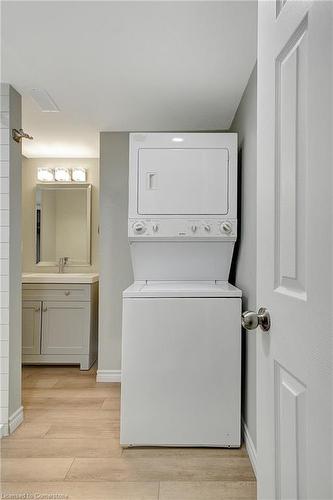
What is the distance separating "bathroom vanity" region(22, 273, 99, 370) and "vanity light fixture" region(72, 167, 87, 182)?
1189 mm

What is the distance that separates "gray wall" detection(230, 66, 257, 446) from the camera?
2314mm

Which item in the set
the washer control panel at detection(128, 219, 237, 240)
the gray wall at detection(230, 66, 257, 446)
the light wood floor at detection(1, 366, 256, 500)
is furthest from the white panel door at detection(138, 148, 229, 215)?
the light wood floor at detection(1, 366, 256, 500)

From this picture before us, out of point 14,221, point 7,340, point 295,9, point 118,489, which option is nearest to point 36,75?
point 14,221

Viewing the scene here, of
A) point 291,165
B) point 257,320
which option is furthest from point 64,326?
point 291,165

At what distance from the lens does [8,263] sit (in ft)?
8.54

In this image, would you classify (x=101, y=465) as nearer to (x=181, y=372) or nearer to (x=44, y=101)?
(x=181, y=372)

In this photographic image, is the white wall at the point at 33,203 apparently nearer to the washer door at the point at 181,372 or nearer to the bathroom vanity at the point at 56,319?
the bathroom vanity at the point at 56,319

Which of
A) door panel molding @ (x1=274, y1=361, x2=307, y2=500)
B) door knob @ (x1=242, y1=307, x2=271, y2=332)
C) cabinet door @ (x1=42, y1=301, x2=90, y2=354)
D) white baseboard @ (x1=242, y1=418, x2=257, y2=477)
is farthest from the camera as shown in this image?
cabinet door @ (x1=42, y1=301, x2=90, y2=354)

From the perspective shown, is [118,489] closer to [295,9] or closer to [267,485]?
[267,485]

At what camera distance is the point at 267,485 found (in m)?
1.03

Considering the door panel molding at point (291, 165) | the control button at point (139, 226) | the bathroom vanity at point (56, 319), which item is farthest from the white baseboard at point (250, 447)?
the bathroom vanity at point (56, 319)

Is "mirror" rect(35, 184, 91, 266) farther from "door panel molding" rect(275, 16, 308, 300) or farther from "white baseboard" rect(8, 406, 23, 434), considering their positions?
"door panel molding" rect(275, 16, 308, 300)

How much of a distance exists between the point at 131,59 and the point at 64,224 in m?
2.68

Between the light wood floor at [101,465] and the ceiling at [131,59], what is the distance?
226 cm
